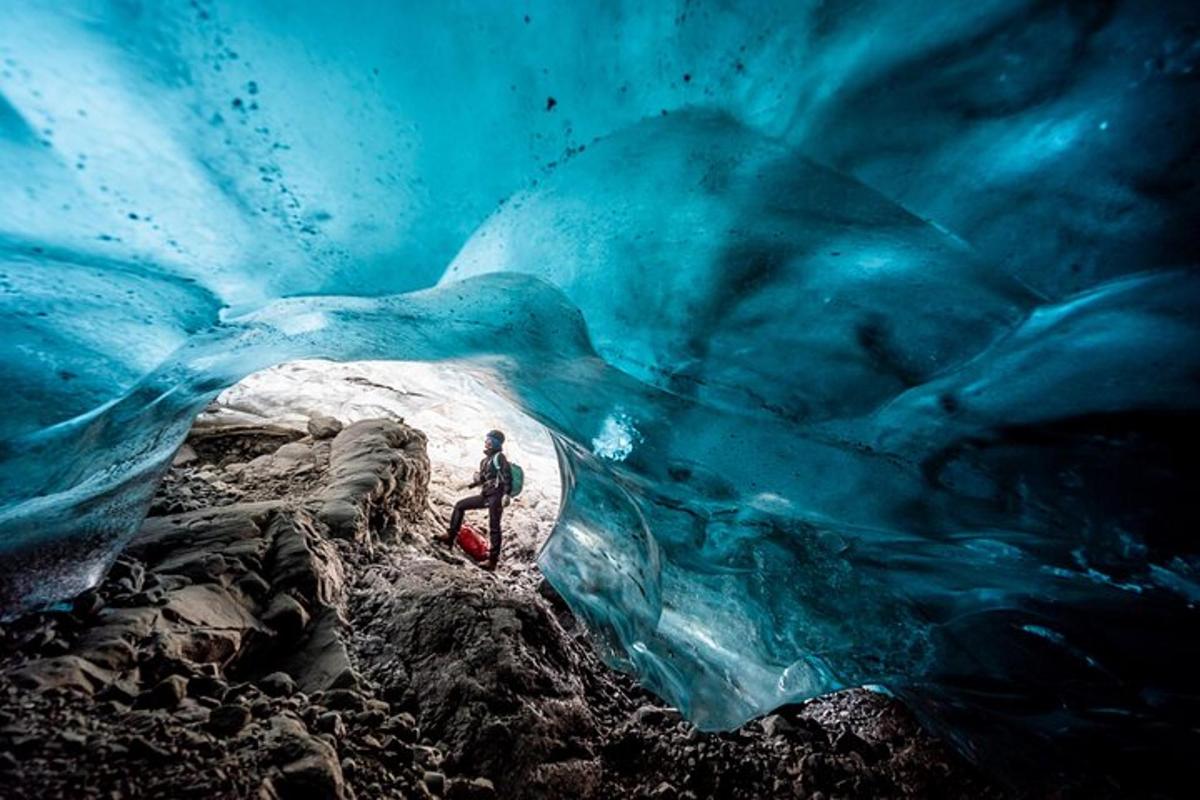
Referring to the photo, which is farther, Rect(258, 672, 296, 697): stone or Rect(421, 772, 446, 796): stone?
Rect(258, 672, 296, 697): stone

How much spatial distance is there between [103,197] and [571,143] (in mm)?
1656

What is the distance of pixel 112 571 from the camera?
288cm

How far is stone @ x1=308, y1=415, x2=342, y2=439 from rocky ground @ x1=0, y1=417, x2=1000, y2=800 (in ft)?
4.48

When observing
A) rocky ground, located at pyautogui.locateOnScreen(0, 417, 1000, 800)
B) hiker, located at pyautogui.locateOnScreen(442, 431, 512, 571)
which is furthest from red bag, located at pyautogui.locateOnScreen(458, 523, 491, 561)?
rocky ground, located at pyautogui.locateOnScreen(0, 417, 1000, 800)

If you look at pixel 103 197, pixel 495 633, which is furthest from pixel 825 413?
pixel 103 197

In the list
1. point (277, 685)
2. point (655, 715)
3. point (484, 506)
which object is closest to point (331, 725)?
point (277, 685)

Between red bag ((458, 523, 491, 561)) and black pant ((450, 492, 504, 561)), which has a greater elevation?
black pant ((450, 492, 504, 561))

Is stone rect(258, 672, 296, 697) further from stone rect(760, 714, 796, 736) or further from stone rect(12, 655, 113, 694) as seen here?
stone rect(760, 714, 796, 736)

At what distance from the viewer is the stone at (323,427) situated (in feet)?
22.7

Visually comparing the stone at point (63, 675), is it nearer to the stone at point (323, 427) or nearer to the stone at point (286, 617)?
the stone at point (286, 617)

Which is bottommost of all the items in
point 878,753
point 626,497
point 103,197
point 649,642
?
point 878,753

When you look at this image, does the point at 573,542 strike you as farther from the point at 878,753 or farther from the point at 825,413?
the point at 878,753

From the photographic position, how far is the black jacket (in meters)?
6.28

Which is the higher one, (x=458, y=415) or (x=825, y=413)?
(x=825, y=413)
